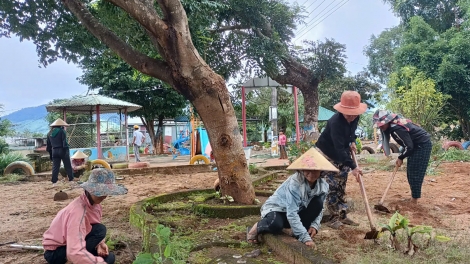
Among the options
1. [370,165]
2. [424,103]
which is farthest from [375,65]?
[370,165]

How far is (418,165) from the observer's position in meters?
5.35

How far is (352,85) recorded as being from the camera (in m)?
26.4

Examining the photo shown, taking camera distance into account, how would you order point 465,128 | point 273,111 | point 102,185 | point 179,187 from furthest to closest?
Answer: point 273,111, point 465,128, point 179,187, point 102,185

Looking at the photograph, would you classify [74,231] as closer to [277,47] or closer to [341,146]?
[341,146]

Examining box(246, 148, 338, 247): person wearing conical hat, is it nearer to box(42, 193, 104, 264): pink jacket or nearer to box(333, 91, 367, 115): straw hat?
box(333, 91, 367, 115): straw hat

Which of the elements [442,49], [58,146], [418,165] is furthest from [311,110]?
[418,165]

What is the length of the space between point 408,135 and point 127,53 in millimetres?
4135

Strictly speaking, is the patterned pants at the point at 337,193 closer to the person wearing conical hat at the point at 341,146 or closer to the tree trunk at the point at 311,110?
the person wearing conical hat at the point at 341,146

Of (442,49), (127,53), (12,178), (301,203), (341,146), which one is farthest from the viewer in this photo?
(442,49)

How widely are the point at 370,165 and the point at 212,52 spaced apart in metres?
6.16

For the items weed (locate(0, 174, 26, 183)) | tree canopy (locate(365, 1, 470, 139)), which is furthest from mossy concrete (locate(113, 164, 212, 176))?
tree canopy (locate(365, 1, 470, 139))

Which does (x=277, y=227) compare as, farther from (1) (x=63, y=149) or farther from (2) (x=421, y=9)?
(2) (x=421, y=9)

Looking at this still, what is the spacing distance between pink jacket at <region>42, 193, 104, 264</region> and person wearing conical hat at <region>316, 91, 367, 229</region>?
8.41ft

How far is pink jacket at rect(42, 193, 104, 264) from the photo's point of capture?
8.68 ft
